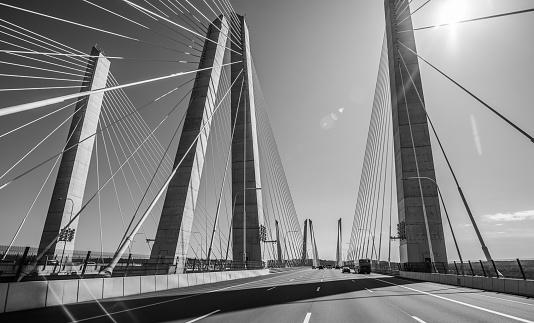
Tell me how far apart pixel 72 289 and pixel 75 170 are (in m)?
20.3

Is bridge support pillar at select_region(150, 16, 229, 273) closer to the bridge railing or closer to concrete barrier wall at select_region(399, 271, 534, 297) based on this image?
the bridge railing

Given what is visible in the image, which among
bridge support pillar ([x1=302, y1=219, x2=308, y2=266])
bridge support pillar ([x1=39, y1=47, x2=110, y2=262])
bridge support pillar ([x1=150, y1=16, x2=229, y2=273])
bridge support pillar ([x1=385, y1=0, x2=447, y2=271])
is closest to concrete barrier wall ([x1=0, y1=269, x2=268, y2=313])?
bridge support pillar ([x1=150, y1=16, x2=229, y2=273])

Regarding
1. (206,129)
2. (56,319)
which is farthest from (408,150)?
(56,319)

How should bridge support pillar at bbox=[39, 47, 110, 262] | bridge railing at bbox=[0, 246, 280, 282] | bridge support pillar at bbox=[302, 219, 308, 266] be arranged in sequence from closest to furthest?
bridge railing at bbox=[0, 246, 280, 282], bridge support pillar at bbox=[39, 47, 110, 262], bridge support pillar at bbox=[302, 219, 308, 266]

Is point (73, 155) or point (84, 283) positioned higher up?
point (73, 155)

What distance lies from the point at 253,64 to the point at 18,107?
1573 inches

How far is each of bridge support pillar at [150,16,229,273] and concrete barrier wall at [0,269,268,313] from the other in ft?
23.8

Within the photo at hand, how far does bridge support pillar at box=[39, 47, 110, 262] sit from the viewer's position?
30.2 m

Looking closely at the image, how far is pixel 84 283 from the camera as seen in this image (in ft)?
44.3

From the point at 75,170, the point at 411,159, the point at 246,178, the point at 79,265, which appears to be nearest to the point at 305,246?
the point at 246,178

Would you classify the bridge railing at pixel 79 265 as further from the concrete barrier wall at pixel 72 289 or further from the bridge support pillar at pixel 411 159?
the bridge support pillar at pixel 411 159

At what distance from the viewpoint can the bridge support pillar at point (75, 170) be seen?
30.2 metres

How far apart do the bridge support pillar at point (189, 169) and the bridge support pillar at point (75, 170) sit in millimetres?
8020

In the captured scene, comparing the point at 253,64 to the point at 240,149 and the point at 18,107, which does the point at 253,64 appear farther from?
the point at 18,107
